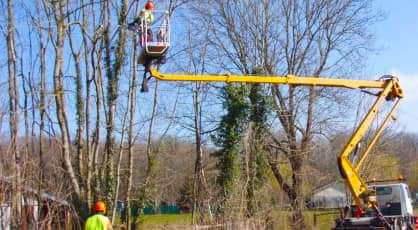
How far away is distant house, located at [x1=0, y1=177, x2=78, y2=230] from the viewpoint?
16.3m

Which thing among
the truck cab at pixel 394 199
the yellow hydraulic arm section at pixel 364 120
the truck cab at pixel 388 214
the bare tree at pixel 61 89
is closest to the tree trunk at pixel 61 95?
the bare tree at pixel 61 89

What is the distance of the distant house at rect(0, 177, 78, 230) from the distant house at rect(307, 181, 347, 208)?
17.6 meters

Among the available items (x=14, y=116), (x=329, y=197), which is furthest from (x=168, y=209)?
(x=14, y=116)

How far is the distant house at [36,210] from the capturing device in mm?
16281

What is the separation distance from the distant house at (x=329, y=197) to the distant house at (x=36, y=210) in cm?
1757

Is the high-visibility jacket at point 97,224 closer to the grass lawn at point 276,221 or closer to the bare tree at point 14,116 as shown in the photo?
the bare tree at point 14,116

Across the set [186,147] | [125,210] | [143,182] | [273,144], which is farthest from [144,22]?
[186,147]

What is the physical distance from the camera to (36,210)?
695 inches

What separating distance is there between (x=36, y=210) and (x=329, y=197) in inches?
1458

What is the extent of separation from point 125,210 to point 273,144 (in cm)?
1132

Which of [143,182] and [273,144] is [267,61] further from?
[143,182]

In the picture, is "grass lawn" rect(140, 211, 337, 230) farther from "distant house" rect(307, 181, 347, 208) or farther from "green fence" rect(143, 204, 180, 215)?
"green fence" rect(143, 204, 180, 215)

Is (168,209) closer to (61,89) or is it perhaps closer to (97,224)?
(61,89)

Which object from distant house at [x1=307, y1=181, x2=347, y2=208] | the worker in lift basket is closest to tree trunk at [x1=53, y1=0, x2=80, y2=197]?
the worker in lift basket
